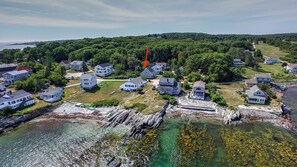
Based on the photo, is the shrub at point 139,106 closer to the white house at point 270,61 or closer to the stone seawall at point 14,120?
the stone seawall at point 14,120

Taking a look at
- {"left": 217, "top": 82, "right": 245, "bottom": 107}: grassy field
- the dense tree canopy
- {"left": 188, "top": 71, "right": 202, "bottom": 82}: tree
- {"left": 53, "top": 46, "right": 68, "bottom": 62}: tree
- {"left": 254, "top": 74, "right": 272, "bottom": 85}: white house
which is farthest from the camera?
{"left": 53, "top": 46, "right": 68, "bottom": 62}: tree

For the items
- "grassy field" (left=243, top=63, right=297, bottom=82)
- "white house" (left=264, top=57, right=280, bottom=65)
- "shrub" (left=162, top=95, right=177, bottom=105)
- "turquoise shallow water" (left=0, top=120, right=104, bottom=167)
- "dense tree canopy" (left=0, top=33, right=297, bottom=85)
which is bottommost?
"turquoise shallow water" (left=0, top=120, right=104, bottom=167)

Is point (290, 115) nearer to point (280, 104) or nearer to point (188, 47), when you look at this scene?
point (280, 104)

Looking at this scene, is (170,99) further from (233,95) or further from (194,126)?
(233,95)

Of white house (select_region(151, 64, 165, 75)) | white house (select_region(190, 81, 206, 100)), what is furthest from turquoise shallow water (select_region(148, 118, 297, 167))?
white house (select_region(151, 64, 165, 75))

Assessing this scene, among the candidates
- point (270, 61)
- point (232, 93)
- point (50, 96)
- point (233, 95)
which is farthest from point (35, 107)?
point (270, 61)

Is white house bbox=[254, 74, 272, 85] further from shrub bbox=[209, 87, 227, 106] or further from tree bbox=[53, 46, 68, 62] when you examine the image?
tree bbox=[53, 46, 68, 62]
